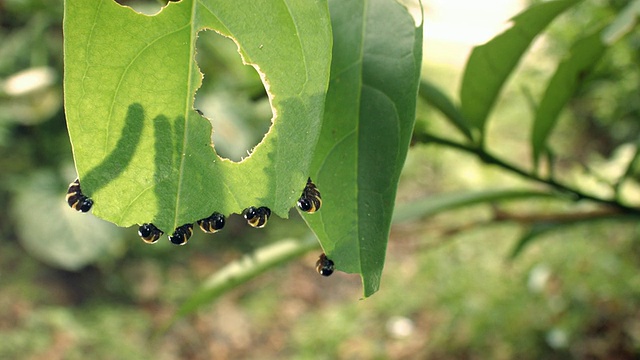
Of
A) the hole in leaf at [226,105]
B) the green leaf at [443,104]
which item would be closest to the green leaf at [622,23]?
the green leaf at [443,104]

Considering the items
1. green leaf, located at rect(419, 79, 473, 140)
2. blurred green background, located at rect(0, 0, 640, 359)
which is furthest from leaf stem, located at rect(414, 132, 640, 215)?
blurred green background, located at rect(0, 0, 640, 359)

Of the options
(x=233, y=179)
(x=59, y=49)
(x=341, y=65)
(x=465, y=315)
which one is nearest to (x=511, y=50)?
(x=341, y=65)

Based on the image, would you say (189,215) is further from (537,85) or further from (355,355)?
(537,85)

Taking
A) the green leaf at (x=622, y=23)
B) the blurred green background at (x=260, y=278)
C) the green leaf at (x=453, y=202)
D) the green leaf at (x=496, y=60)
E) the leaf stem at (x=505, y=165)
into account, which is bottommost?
the blurred green background at (x=260, y=278)

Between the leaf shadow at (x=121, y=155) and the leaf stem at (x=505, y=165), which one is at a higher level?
the leaf shadow at (x=121, y=155)

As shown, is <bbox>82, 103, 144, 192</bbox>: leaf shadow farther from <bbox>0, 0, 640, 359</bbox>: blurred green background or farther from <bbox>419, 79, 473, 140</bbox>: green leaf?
<bbox>0, 0, 640, 359</bbox>: blurred green background

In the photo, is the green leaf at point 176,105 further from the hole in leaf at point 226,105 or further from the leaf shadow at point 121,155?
the hole in leaf at point 226,105

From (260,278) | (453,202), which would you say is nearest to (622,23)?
(453,202)
